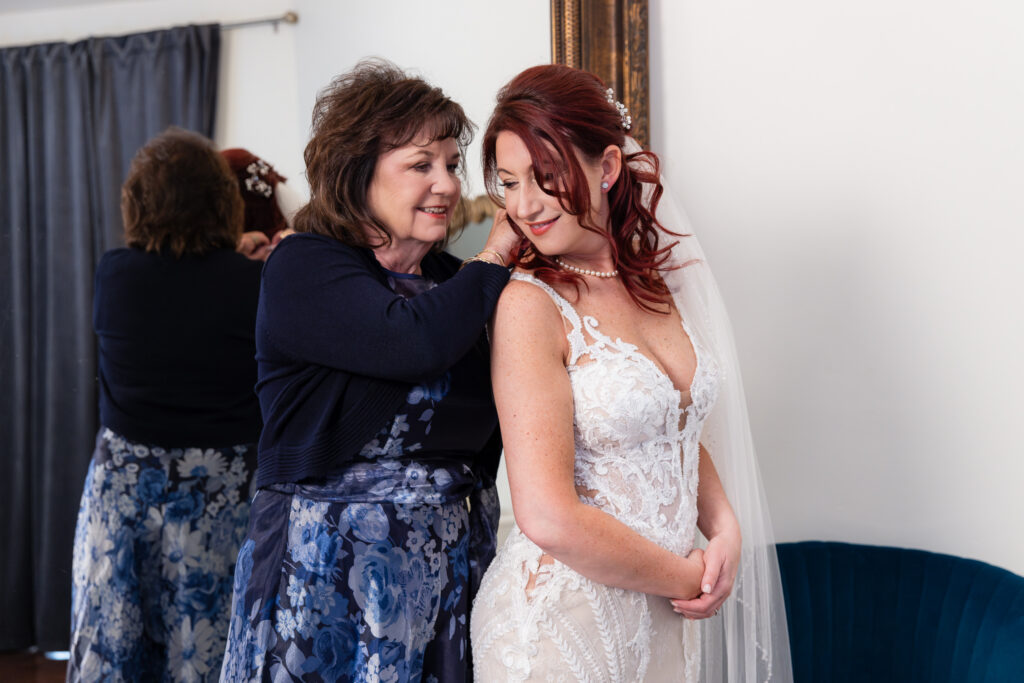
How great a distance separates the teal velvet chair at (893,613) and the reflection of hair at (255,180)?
1.51m

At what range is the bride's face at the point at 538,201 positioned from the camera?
134 cm

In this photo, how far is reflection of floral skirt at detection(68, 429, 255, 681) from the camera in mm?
2113

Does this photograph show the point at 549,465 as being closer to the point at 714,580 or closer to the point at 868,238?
the point at 714,580

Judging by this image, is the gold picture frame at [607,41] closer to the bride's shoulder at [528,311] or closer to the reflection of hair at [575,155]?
the reflection of hair at [575,155]

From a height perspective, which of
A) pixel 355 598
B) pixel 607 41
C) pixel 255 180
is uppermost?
pixel 607 41

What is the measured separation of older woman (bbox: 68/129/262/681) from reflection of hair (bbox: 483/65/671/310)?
0.95 meters

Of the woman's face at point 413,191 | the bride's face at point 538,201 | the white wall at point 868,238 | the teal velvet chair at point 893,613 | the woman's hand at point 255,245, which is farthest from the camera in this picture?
the woman's hand at point 255,245

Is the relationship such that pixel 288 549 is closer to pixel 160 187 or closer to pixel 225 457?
pixel 225 457

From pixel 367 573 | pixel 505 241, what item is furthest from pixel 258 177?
pixel 367 573

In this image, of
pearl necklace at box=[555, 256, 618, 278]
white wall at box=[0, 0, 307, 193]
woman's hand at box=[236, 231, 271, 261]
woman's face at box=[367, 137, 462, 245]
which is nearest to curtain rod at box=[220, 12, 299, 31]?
white wall at box=[0, 0, 307, 193]

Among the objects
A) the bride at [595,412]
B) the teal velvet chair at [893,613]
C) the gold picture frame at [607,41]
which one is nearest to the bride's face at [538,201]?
the bride at [595,412]

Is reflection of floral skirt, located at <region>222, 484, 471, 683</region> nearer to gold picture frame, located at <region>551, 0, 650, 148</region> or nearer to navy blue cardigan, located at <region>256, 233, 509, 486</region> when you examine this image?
navy blue cardigan, located at <region>256, 233, 509, 486</region>

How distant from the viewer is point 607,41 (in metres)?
2.07

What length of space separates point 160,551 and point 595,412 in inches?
54.5
